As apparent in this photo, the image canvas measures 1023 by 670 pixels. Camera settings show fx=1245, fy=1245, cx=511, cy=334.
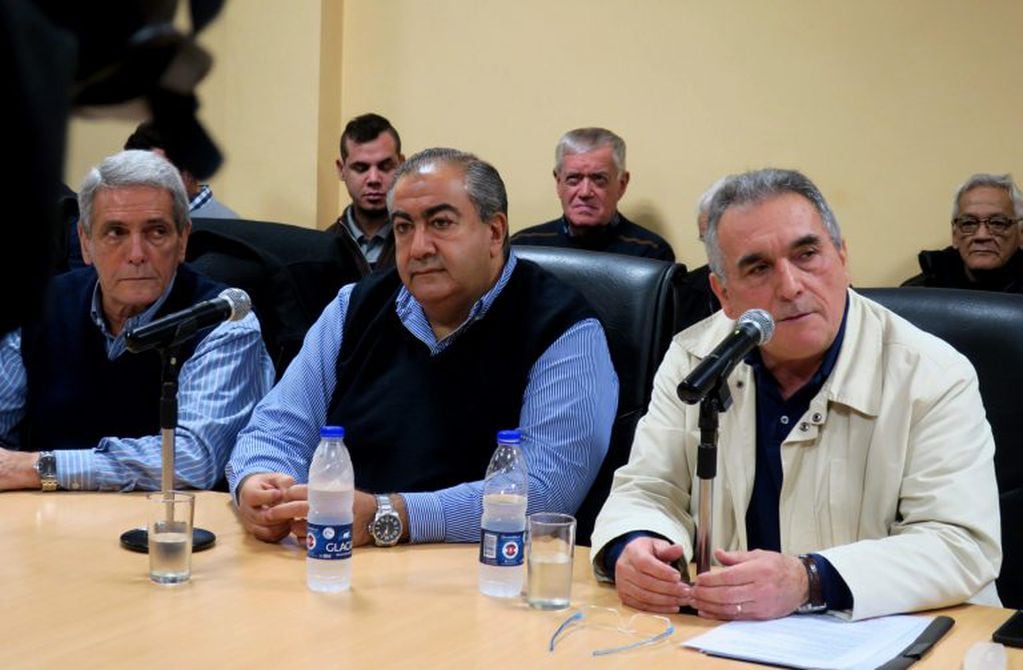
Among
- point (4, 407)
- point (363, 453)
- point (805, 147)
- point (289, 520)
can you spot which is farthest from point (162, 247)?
point (805, 147)

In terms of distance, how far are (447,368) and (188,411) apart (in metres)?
0.50

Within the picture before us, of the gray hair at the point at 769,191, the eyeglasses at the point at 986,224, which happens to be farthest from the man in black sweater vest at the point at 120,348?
the eyeglasses at the point at 986,224

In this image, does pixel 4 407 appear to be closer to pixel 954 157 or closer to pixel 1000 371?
pixel 1000 371

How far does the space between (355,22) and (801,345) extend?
Result: 11.5 ft

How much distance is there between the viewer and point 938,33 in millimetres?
3902

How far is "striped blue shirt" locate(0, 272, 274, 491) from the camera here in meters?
2.20

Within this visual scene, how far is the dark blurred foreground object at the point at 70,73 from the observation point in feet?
1.09

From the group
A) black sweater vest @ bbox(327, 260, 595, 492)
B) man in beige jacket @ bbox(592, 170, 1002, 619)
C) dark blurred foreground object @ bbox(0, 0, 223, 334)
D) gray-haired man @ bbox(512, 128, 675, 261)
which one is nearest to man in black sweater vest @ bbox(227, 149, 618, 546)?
black sweater vest @ bbox(327, 260, 595, 492)

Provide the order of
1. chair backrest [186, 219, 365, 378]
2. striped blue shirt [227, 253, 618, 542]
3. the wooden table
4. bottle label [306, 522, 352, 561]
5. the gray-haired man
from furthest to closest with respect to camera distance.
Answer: the gray-haired man < chair backrest [186, 219, 365, 378] < striped blue shirt [227, 253, 618, 542] < bottle label [306, 522, 352, 561] < the wooden table

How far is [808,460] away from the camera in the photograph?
1.76 metres

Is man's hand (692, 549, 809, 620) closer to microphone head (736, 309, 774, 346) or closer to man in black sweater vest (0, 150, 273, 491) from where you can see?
microphone head (736, 309, 774, 346)

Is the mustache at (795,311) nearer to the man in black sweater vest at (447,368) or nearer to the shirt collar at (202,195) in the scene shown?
the man in black sweater vest at (447,368)

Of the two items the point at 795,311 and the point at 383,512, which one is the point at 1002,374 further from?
the point at 383,512

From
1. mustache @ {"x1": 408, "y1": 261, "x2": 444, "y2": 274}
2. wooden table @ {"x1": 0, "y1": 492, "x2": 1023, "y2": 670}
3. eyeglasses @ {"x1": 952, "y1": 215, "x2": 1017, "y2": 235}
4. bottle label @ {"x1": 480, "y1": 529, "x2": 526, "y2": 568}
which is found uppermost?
eyeglasses @ {"x1": 952, "y1": 215, "x2": 1017, "y2": 235}
